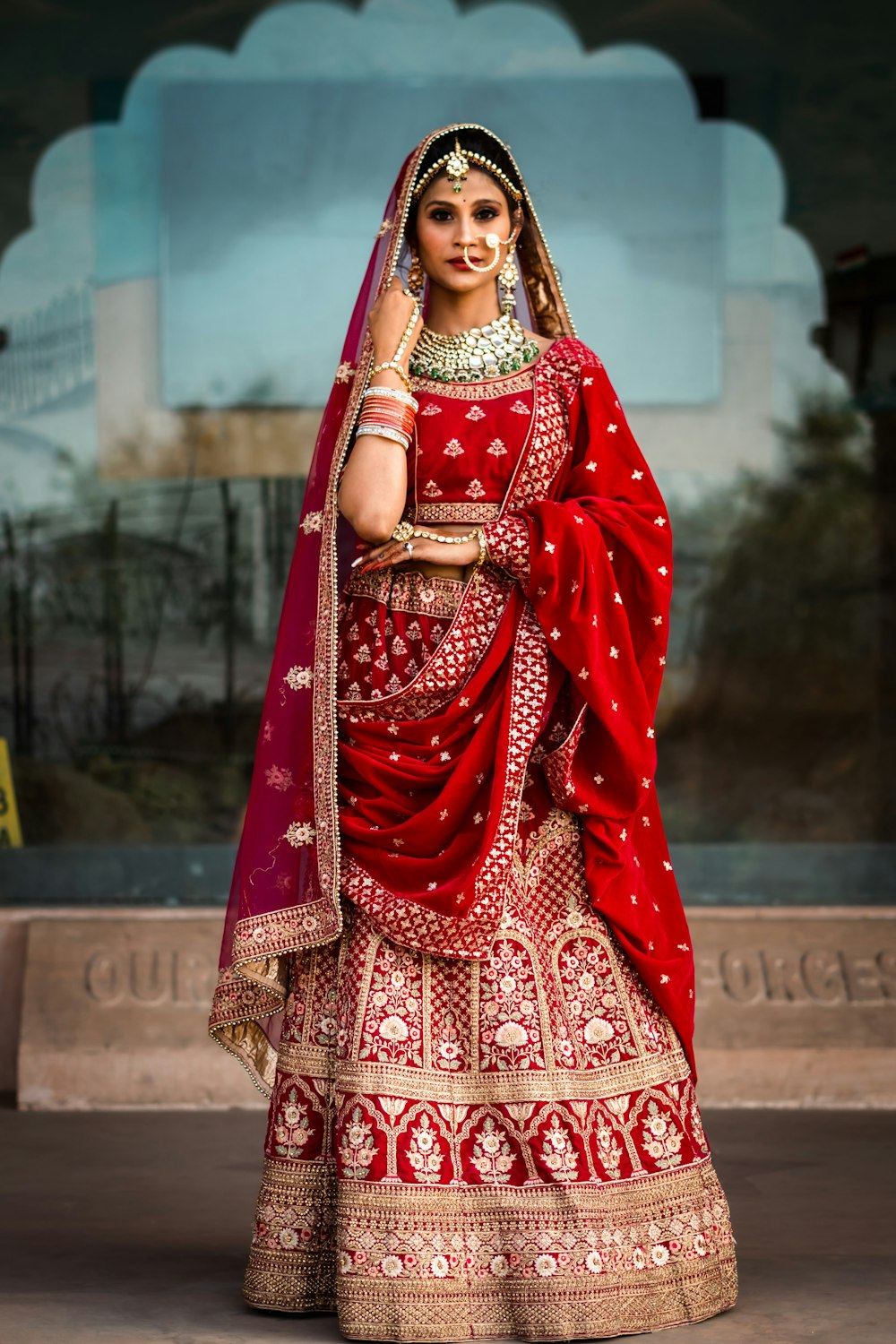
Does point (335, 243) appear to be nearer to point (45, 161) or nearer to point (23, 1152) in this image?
point (45, 161)

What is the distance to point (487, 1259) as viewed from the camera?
3.08m

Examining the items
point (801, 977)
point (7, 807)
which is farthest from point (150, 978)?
point (801, 977)

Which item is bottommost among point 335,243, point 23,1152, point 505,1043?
point 23,1152

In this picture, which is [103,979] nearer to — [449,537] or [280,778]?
[280,778]

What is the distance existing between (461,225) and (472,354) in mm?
228

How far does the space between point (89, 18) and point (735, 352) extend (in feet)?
8.74

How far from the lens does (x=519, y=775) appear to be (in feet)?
10.6

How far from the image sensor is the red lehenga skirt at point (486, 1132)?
3.05m

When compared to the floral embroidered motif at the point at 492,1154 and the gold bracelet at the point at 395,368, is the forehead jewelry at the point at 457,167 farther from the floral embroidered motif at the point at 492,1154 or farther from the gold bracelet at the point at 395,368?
the floral embroidered motif at the point at 492,1154

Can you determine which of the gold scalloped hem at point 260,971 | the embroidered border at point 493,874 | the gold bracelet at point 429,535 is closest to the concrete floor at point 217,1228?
the gold scalloped hem at point 260,971

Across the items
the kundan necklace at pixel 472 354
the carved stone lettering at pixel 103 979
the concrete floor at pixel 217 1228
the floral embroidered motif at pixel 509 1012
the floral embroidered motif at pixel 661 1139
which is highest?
the kundan necklace at pixel 472 354

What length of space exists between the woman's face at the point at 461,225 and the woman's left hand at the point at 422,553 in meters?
0.46

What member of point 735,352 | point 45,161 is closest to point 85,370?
point 45,161

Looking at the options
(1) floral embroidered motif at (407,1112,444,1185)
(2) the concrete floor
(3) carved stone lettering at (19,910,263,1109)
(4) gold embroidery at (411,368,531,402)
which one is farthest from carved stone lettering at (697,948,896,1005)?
(4) gold embroidery at (411,368,531,402)
